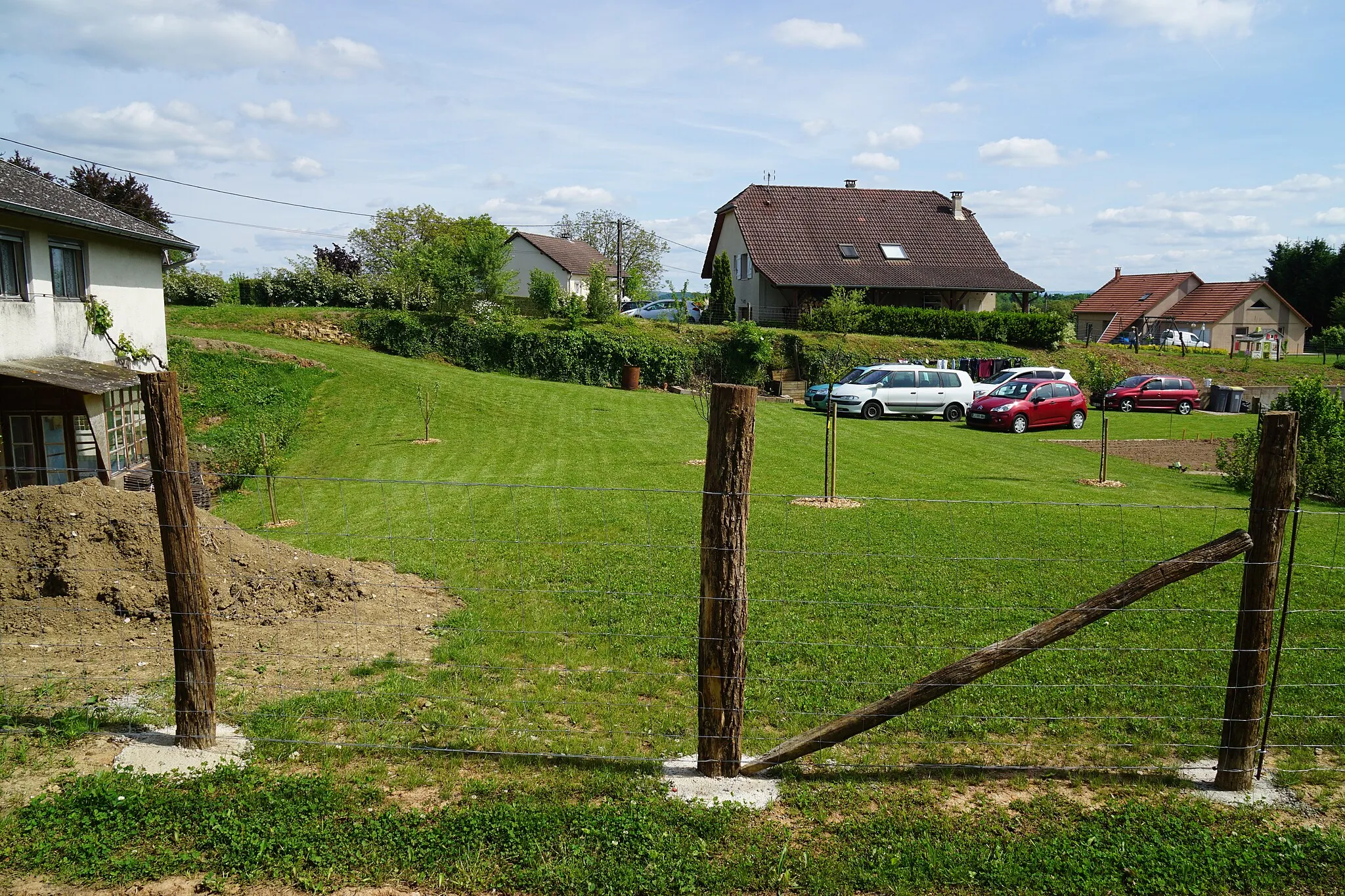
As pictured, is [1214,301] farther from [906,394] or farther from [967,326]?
[906,394]

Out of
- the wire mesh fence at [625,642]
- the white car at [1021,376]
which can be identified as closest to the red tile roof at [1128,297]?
the white car at [1021,376]

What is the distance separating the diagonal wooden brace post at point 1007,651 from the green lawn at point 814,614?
0.46m

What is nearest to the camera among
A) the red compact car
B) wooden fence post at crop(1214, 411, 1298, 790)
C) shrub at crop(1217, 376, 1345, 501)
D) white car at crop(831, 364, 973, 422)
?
wooden fence post at crop(1214, 411, 1298, 790)

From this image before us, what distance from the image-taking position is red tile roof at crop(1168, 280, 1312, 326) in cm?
5209

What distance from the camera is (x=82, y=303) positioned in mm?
17328

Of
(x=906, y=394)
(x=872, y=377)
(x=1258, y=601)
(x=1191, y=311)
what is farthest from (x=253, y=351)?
(x=1191, y=311)

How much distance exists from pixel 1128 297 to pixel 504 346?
43.3 meters

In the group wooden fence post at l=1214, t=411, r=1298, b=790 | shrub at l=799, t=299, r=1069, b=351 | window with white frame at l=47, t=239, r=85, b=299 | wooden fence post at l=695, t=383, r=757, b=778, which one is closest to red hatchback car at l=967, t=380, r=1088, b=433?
shrub at l=799, t=299, r=1069, b=351

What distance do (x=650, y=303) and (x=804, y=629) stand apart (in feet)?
140

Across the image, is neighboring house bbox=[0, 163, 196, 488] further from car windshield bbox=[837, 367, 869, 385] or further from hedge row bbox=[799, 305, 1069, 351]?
hedge row bbox=[799, 305, 1069, 351]

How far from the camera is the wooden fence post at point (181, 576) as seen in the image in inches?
213

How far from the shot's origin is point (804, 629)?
782 centimetres

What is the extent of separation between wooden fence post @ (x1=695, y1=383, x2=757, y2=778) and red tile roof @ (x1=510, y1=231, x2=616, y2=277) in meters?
48.5

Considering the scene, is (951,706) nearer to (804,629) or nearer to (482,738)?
(804,629)
